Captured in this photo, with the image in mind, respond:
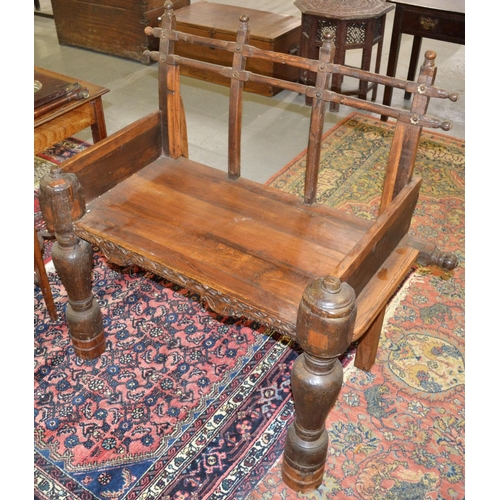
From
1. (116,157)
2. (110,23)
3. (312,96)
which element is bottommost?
(110,23)

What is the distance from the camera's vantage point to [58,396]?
2.35 metres

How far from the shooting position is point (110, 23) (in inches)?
217

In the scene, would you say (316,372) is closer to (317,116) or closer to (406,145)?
(406,145)

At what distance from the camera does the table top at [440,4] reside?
3941 millimetres

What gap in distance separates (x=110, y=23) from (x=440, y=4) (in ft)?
10.0

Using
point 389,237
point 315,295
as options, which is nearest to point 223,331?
point 389,237

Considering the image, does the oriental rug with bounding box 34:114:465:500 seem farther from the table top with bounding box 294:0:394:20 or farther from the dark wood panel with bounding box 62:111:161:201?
the table top with bounding box 294:0:394:20

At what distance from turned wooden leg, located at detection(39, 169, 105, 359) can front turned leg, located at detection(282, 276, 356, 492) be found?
954 mm

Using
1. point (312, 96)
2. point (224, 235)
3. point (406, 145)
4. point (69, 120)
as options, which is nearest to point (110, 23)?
point (69, 120)

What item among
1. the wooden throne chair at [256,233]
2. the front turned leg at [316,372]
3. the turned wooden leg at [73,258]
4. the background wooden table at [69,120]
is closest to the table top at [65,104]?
the background wooden table at [69,120]

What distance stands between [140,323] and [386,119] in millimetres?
2719

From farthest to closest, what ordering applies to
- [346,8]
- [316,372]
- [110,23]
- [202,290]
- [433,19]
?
1. [110,23]
2. [346,8]
3. [433,19]
4. [202,290]
5. [316,372]

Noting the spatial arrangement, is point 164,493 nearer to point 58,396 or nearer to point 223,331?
point 58,396

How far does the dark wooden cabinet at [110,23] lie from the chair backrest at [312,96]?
3.18m
